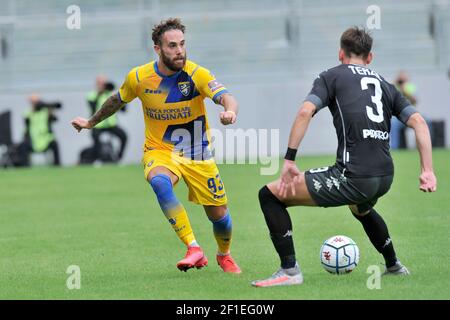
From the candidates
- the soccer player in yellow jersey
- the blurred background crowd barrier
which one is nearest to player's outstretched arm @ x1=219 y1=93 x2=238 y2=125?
the soccer player in yellow jersey

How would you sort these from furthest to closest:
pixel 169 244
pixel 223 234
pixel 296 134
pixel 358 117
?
1. pixel 169 244
2. pixel 223 234
3. pixel 358 117
4. pixel 296 134

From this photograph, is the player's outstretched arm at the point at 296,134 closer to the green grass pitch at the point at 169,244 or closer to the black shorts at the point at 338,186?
the black shorts at the point at 338,186

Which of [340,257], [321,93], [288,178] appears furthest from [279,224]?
[321,93]

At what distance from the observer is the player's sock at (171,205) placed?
8320 mm

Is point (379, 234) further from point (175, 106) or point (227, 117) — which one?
point (175, 106)

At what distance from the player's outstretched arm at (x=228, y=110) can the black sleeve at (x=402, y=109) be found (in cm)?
126

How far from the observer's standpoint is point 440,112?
2434 centimetres

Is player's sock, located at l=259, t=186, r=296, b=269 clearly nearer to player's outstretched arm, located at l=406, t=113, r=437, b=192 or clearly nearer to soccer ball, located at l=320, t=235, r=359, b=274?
soccer ball, located at l=320, t=235, r=359, b=274

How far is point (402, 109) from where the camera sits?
7480mm

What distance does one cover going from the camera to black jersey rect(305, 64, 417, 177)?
7328 mm

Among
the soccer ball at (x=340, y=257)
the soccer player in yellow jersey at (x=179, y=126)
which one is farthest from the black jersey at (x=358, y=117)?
the soccer player in yellow jersey at (x=179, y=126)

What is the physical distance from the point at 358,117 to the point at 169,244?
149 inches

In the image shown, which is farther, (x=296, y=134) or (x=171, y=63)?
(x=171, y=63)
